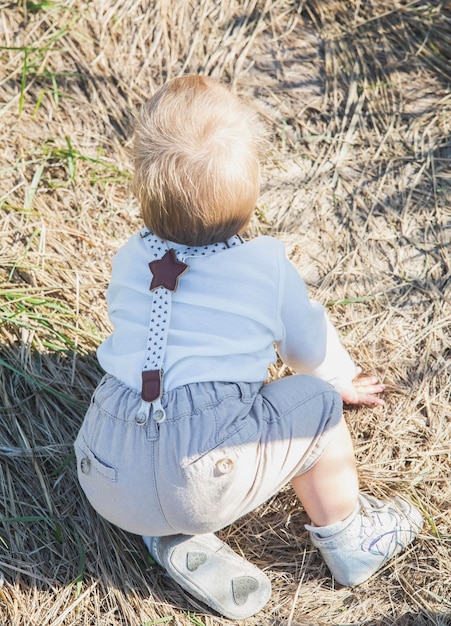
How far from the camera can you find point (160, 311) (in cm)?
164

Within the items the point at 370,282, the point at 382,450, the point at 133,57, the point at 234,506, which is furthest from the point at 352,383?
the point at 133,57

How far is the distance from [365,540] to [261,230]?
1148mm

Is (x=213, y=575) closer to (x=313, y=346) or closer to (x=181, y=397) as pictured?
(x=181, y=397)

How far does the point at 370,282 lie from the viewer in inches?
97.3

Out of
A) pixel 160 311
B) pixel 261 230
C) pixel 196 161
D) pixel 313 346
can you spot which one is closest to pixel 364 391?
pixel 313 346

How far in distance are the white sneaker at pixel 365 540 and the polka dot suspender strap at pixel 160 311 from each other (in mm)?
625

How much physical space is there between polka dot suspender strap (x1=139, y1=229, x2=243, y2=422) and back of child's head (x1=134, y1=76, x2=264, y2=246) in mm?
39

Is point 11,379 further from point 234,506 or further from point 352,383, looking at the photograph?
point 352,383

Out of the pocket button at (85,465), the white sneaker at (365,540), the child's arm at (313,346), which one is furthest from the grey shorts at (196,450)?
the white sneaker at (365,540)

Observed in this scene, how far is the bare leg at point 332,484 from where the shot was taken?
6.01 feet

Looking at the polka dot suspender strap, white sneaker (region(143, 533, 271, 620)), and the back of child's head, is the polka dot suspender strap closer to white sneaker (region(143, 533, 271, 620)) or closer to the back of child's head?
the back of child's head

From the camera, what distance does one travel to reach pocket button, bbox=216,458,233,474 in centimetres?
162

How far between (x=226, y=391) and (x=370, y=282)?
1006mm

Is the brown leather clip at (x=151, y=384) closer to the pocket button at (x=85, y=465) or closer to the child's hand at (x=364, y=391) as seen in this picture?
the pocket button at (x=85, y=465)
